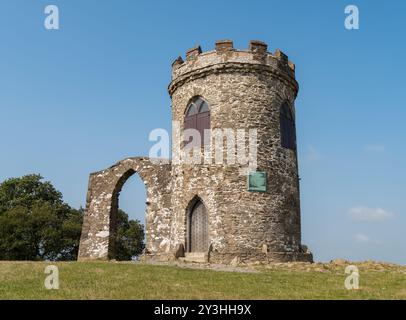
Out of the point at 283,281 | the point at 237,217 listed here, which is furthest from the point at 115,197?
the point at 283,281

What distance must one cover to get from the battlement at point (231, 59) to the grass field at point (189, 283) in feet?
29.6

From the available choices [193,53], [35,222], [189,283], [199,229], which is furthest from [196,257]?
[35,222]

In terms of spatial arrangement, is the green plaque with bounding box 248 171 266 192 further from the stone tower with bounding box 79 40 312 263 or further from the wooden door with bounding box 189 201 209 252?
the wooden door with bounding box 189 201 209 252

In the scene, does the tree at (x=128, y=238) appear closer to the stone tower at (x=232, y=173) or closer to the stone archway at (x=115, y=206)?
the stone archway at (x=115, y=206)

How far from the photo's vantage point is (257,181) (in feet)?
61.1

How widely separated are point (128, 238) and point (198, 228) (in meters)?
26.4

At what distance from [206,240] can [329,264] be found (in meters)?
5.07

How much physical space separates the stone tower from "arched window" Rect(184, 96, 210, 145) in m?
0.04

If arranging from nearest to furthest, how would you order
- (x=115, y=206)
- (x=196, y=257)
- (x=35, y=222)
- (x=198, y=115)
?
1. (x=196, y=257)
2. (x=198, y=115)
3. (x=115, y=206)
4. (x=35, y=222)

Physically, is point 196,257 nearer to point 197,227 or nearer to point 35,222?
point 197,227

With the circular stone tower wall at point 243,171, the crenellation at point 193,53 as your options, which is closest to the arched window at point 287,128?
the circular stone tower wall at point 243,171

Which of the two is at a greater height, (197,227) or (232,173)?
(232,173)

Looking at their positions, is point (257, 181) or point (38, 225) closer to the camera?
point (257, 181)

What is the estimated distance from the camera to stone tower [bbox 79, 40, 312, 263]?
1828cm
